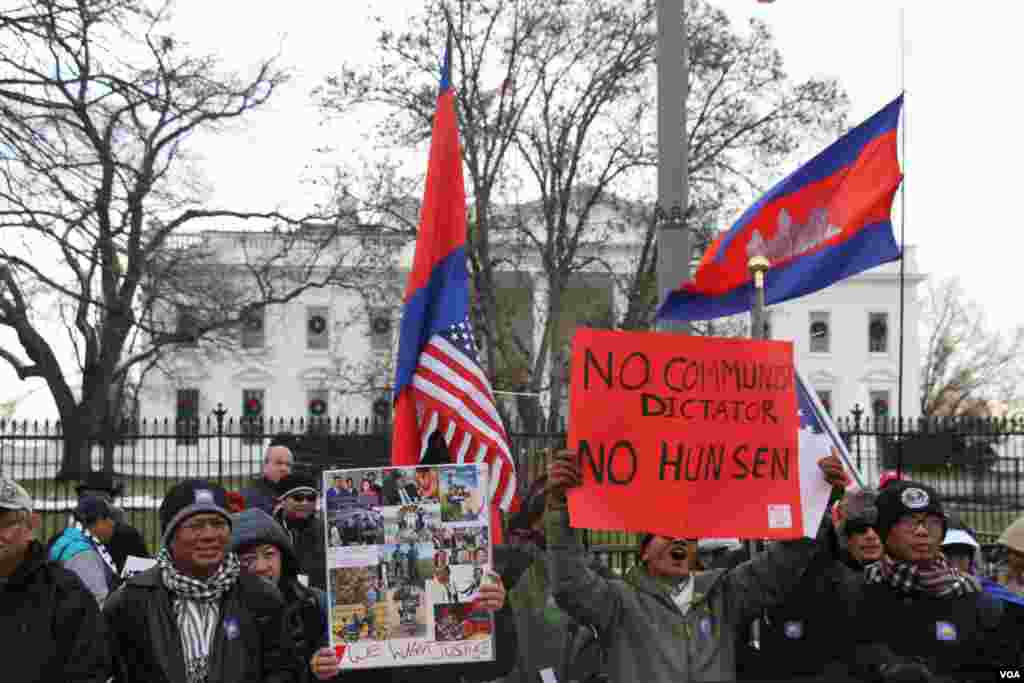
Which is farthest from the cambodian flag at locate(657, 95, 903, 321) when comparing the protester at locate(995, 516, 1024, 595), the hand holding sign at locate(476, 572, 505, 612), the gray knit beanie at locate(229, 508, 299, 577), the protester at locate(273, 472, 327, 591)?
the hand holding sign at locate(476, 572, 505, 612)

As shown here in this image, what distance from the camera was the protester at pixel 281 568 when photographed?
483 cm

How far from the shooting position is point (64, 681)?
4.17m

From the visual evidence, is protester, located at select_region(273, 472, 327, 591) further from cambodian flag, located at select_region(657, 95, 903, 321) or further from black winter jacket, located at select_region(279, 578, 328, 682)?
cambodian flag, located at select_region(657, 95, 903, 321)

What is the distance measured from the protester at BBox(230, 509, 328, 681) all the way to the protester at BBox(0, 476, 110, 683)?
69 centimetres

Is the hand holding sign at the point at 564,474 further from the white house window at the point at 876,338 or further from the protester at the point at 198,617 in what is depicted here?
the white house window at the point at 876,338

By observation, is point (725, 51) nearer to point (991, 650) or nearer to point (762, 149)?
point (762, 149)

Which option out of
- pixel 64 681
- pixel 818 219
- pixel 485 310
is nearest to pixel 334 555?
pixel 64 681

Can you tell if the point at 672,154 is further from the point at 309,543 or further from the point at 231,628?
the point at 231,628

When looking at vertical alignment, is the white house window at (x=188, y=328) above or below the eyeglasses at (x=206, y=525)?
above

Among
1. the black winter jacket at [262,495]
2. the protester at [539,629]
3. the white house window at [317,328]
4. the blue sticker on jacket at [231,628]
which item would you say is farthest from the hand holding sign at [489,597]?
the white house window at [317,328]

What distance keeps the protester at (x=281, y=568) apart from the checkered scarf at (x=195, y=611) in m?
0.34

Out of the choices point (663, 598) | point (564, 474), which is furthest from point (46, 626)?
point (663, 598)

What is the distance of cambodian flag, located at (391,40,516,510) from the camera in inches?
272

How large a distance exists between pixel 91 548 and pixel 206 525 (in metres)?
3.33
